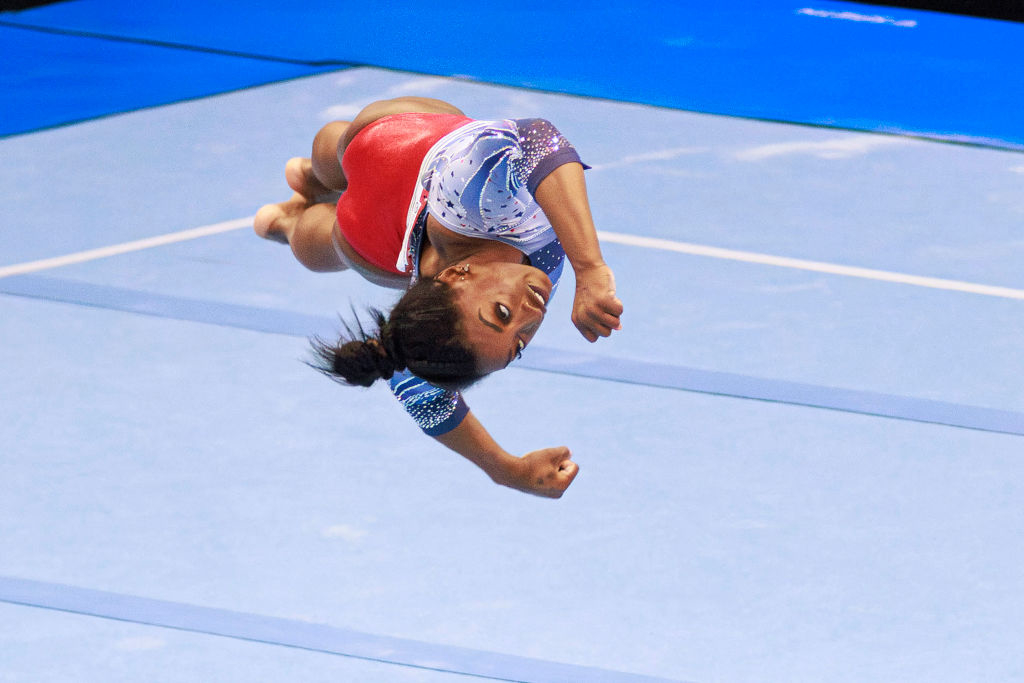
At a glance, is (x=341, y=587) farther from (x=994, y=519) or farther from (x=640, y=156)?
(x=640, y=156)

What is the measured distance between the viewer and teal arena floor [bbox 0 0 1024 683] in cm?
275

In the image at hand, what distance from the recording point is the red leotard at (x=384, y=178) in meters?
2.63

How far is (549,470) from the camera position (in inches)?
93.4

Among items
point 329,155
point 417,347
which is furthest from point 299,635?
point 329,155

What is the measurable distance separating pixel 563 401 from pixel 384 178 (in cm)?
104

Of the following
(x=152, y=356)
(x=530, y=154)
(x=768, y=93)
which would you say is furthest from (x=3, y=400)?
(x=768, y=93)

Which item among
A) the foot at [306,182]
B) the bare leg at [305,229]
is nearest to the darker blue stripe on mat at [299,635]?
the bare leg at [305,229]

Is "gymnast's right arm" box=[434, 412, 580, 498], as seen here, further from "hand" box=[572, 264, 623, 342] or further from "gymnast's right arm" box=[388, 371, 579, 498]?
"hand" box=[572, 264, 623, 342]

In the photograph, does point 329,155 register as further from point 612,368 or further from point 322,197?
point 612,368

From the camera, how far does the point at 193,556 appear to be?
115 inches

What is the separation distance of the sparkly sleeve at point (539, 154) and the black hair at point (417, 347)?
221 millimetres

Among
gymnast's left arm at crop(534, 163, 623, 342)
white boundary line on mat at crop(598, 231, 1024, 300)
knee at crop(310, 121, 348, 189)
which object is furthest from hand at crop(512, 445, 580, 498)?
white boundary line on mat at crop(598, 231, 1024, 300)

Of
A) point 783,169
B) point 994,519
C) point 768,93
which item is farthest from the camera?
point 768,93

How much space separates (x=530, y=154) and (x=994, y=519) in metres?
1.56
